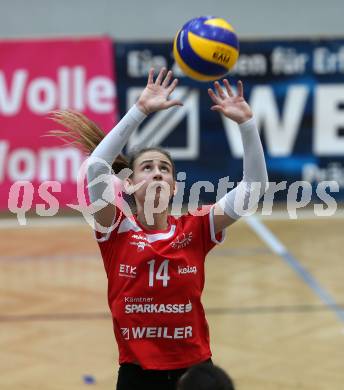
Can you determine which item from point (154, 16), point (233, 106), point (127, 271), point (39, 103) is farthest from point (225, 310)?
point (154, 16)

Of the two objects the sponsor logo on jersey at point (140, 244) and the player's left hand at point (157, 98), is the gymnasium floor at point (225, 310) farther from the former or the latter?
the player's left hand at point (157, 98)

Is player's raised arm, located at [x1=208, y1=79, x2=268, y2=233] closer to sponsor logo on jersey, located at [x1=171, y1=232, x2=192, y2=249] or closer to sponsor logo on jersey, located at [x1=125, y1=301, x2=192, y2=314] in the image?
sponsor logo on jersey, located at [x1=171, y1=232, x2=192, y2=249]

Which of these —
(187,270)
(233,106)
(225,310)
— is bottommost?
(225,310)

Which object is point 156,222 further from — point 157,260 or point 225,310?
point 225,310

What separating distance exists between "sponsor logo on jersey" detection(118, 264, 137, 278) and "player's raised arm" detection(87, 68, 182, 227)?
32 centimetres

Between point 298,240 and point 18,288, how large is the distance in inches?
146

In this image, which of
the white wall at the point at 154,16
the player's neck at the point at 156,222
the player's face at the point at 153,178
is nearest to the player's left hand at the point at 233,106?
the player's face at the point at 153,178

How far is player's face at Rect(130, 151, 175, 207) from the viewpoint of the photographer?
3412 millimetres

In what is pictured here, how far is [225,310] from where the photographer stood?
673 cm

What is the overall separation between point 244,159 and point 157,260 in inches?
22.9

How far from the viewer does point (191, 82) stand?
1113 centimetres

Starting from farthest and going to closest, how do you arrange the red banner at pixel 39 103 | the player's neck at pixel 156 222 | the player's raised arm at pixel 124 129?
the red banner at pixel 39 103
the player's neck at pixel 156 222
the player's raised arm at pixel 124 129

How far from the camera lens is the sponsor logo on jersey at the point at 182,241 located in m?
3.48

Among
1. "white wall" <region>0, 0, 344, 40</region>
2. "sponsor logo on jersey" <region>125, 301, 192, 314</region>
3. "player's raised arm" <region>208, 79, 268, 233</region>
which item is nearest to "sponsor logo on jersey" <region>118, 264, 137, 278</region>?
"sponsor logo on jersey" <region>125, 301, 192, 314</region>
